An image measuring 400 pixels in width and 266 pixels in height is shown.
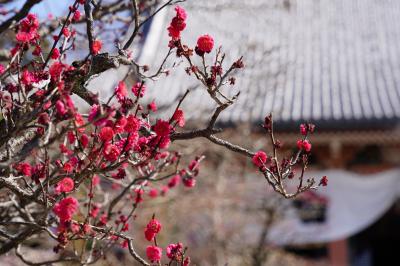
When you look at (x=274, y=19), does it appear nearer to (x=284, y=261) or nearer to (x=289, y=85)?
(x=289, y=85)

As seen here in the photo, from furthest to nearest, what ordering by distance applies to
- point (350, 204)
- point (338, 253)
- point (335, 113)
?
point (350, 204) → point (338, 253) → point (335, 113)

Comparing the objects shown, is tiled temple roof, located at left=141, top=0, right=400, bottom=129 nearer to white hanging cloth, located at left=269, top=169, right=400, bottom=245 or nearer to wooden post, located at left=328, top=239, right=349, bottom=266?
white hanging cloth, located at left=269, top=169, right=400, bottom=245

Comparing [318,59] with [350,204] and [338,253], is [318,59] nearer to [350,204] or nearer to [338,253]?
[350,204]

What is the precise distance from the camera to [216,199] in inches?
260

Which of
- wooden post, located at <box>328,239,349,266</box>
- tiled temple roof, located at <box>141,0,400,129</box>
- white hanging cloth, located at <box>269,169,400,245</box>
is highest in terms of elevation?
tiled temple roof, located at <box>141,0,400,129</box>

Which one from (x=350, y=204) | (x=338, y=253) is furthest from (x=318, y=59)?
(x=338, y=253)

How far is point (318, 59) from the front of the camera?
35.5ft

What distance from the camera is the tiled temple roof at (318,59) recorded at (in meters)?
8.78

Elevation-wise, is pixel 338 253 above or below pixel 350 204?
below

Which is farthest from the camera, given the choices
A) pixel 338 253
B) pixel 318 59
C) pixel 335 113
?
pixel 318 59

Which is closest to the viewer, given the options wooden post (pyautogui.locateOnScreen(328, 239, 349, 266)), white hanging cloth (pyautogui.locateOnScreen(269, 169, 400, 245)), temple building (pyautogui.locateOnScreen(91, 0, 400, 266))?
temple building (pyautogui.locateOnScreen(91, 0, 400, 266))

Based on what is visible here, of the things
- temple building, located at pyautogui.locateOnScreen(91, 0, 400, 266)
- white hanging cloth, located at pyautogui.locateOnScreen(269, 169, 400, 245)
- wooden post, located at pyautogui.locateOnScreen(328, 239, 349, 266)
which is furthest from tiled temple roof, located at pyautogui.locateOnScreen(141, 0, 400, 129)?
wooden post, located at pyautogui.locateOnScreen(328, 239, 349, 266)

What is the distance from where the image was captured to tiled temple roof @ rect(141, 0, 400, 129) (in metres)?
8.78

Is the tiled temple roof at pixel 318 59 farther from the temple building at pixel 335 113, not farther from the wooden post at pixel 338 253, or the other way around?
the wooden post at pixel 338 253
